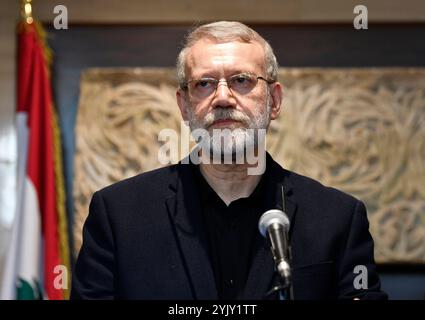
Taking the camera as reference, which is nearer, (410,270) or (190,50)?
(190,50)

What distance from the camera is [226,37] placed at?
9.48ft

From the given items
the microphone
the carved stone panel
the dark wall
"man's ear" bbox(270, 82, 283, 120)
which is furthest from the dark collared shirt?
the dark wall

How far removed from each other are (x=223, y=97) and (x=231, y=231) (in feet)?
1.58

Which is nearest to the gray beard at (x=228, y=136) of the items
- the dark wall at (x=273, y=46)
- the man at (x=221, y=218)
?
the man at (x=221, y=218)

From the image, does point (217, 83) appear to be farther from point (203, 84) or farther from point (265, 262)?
point (265, 262)

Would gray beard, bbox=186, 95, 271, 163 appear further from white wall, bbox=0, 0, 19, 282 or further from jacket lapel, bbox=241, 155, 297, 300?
white wall, bbox=0, 0, 19, 282

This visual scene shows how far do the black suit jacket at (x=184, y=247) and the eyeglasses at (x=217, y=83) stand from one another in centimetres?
32

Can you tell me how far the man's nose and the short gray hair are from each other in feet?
0.61

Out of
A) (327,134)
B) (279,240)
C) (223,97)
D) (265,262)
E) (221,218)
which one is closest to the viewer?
(279,240)

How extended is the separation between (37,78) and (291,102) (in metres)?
1.50

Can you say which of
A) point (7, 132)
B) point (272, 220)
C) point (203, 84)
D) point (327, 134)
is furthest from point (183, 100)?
point (7, 132)

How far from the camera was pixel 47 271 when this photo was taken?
4.48 meters
